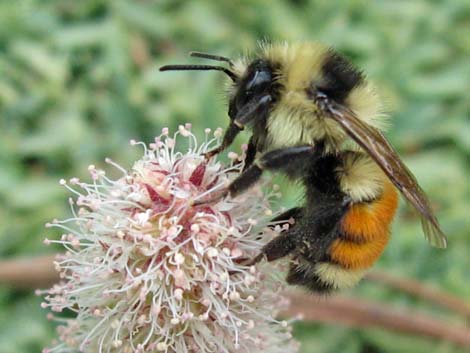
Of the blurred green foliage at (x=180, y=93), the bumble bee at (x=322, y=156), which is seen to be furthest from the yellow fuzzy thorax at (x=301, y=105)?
the blurred green foliage at (x=180, y=93)

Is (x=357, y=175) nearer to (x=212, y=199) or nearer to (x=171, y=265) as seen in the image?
(x=212, y=199)

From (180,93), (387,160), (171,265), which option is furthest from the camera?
(180,93)

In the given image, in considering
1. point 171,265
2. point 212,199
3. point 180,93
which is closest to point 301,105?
point 212,199

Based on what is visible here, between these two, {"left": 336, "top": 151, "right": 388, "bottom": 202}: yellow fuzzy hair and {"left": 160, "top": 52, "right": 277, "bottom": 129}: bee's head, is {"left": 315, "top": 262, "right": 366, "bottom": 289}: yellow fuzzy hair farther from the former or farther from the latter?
{"left": 160, "top": 52, "right": 277, "bottom": 129}: bee's head

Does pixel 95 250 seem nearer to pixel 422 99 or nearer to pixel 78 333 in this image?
pixel 78 333

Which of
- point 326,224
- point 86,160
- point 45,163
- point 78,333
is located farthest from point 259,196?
point 45,163
